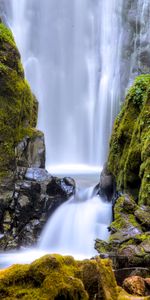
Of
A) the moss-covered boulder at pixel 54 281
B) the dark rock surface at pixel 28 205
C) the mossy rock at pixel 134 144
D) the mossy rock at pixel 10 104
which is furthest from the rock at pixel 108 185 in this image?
the moss-covered boulder at pixel 54 281

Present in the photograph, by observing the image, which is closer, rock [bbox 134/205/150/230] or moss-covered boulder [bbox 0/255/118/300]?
moss-covered boulder [bbox 0/255/118/300]

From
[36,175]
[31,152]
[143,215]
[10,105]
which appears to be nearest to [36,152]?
[31,152]

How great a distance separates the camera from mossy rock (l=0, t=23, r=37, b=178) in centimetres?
1223

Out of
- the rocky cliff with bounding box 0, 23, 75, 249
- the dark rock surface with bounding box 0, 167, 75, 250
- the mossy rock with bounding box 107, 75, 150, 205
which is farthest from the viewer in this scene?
the rocky cliff with bounding box 0, 23, 75, 249

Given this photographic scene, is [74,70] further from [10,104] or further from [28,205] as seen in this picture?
[28,205]

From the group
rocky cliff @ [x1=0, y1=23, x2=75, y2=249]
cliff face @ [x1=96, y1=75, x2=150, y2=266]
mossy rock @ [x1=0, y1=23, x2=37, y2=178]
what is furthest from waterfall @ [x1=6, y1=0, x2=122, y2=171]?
cliff face @ [x1=96, y1=75, x2=150, y2=266]

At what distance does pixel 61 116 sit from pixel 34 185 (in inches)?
650

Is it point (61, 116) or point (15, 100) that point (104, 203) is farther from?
point (61, 116)

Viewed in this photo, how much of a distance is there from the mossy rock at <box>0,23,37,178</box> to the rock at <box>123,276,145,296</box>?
801 cm

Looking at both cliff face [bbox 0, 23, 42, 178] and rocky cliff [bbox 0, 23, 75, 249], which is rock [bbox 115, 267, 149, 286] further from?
cliff face [bbox 0, 23, 42, 178]

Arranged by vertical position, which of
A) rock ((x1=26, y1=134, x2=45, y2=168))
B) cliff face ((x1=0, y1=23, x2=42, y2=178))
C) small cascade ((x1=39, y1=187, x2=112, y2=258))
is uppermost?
cliff face ((x1=0, y1=23, x2=42, y2=178))

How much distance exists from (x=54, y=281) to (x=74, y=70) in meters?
28.8

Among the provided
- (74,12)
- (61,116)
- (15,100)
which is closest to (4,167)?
(15,100)

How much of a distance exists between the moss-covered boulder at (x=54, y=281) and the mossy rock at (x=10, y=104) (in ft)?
29.4
